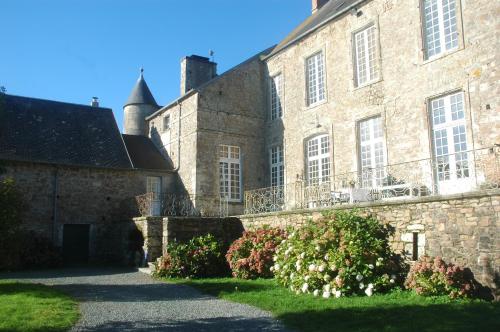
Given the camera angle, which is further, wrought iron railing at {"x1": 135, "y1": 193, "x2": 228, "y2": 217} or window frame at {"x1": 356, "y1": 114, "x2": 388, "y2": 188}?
wrought iron railing at {"x1": 135, "y1": 193, "x2": 228, "y2": 217}

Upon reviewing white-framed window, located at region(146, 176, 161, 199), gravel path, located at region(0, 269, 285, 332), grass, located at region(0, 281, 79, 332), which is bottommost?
gravel path, located at region(0, 269, 285, 332)

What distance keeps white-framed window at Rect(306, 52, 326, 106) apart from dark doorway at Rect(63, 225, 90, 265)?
9.80m

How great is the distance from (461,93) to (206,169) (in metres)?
9.22

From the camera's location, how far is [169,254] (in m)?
12.7

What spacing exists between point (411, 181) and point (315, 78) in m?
5.89

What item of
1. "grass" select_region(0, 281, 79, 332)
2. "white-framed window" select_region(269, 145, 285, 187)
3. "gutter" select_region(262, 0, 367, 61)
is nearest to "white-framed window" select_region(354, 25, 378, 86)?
"gutter" select_region(262, 0, 367, 61)

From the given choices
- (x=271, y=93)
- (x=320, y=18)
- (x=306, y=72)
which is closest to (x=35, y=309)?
(x=306, y=72)

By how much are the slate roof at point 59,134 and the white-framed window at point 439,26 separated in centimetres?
1183

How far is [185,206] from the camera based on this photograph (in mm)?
17062

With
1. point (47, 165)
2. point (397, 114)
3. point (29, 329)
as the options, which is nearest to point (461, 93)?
point (397, 114)

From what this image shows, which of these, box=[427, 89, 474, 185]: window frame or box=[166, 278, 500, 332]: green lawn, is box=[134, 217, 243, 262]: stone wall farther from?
box=[427, 89, 474, 185]: window frame

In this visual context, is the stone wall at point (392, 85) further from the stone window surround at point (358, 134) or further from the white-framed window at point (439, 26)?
the white-framed window at point (439, 26)

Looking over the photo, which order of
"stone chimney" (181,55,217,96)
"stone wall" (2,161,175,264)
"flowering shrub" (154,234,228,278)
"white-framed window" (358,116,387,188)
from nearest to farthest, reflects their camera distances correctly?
"flowering shrub" (154,234,228,278), "white-framed window" (358,116,387,188), "stone wall" (2,161,175,264), "stone chimney" (181,55,217,96)

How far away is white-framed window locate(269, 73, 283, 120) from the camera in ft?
58.9
